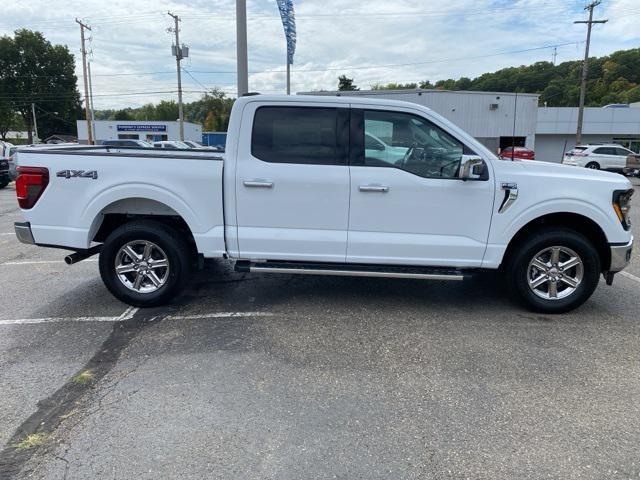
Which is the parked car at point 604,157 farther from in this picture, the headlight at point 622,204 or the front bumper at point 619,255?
the front bumper at point 619,255

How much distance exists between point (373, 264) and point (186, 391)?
2.17m

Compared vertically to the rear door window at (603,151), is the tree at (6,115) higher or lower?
higher

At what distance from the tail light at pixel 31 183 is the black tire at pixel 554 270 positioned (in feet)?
15.4

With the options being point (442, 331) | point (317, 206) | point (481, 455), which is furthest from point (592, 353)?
point (317, 206)

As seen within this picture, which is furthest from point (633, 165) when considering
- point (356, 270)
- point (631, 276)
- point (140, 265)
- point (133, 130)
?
point (133, 130)

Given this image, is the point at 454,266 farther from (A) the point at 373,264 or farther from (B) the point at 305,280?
(B) the point at 305,280

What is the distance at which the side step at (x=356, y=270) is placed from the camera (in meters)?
4.53

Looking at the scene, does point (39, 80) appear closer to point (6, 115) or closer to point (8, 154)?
point (6, 115)

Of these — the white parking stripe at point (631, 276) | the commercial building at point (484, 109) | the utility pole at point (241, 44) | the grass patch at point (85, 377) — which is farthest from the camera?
the commercial building at point (484, 109)

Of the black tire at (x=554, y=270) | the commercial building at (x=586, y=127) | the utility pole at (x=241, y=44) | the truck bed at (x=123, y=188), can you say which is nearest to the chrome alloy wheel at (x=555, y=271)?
the black tire at (x=554, y=270)

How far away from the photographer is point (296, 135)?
4.59 metres

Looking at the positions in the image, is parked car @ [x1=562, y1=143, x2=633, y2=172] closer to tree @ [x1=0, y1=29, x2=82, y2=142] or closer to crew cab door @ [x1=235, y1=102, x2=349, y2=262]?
crew cab door @ [x1=235, y1=102, x2=349, y2=262]

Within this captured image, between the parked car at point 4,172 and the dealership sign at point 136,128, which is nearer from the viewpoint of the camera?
the parked car at point 4,172

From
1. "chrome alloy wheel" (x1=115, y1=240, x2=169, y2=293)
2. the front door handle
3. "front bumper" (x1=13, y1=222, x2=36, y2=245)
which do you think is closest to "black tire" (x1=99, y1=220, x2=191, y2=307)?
"chrome alloy wheel" (x1=115, y1=240, x2=169, y2=293)
